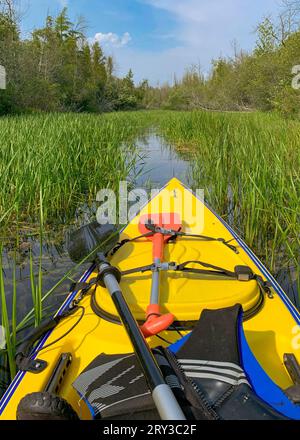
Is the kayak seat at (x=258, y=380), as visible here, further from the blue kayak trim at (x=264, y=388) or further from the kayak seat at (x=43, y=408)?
the kayak seat at (x=43, y=408)

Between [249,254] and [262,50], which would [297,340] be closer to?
A: [249,254]

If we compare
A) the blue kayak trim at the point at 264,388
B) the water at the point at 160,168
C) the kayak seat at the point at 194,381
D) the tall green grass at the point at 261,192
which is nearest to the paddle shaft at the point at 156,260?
the kayak seat at the point at 194,381

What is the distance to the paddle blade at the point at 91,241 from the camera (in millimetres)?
2102

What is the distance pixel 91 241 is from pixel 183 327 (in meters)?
0.90

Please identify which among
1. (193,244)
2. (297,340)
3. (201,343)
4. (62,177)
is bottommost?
(297,340)

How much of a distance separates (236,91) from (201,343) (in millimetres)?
27780

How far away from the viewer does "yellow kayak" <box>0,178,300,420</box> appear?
1139mm

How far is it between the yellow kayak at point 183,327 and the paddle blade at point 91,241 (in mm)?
109

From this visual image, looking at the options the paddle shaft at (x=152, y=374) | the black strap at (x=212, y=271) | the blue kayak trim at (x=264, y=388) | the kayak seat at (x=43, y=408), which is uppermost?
the black strap at (x=212, y=271)

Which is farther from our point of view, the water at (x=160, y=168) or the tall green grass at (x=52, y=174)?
the water at (x=160, y=168)

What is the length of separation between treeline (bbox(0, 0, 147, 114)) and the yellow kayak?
14555 millimetres

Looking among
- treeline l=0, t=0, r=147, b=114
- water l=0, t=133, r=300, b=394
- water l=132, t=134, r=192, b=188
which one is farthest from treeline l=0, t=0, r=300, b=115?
water l=0, t=133, r=300, b=394
